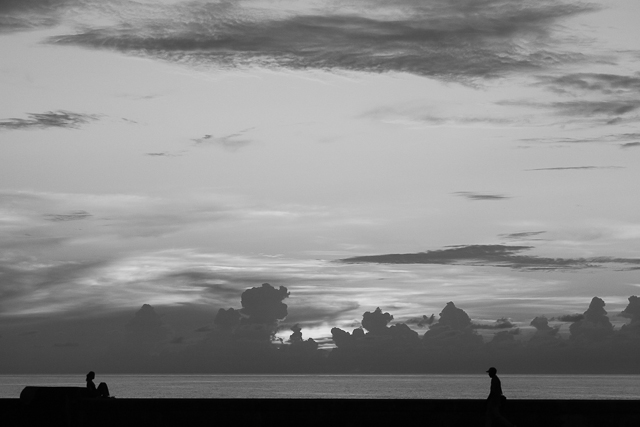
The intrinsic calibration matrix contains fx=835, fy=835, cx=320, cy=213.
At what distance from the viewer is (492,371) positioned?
18203 mm

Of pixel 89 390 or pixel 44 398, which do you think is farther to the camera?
pixel 89 390
